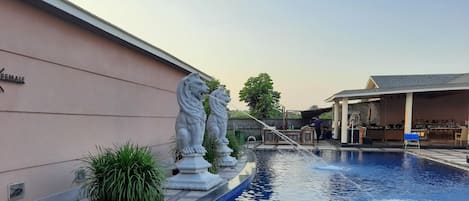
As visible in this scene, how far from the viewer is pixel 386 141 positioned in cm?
1847

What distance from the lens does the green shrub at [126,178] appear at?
418 centimetres

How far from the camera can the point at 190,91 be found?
230 inches

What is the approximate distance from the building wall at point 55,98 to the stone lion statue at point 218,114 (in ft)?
6.58

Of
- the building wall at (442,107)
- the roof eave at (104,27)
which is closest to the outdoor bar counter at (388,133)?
the building wall at (442,107)

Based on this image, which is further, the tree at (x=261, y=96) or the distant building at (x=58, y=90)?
the tree at (x=261, y=96)

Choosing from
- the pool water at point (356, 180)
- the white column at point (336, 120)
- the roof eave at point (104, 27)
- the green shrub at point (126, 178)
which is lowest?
the pool water at point (356, 180)

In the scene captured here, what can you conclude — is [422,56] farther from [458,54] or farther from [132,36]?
[132,36]

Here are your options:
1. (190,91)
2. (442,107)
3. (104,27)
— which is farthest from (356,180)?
(442,107)

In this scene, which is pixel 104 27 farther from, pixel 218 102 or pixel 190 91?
pixel 218 102

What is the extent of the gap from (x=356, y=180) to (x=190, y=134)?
4438 mm

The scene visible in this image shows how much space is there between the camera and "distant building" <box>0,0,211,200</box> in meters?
3.84

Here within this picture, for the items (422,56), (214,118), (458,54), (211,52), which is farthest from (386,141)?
(214,118)

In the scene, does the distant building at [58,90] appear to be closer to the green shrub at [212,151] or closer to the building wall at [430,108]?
the green shrub at [212,151]

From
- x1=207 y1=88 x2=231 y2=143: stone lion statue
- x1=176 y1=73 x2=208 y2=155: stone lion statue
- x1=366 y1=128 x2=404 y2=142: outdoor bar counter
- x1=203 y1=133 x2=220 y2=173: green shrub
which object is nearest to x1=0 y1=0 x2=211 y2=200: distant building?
x1=176 y1=73 x2=208 y2=155: stone lion statue
